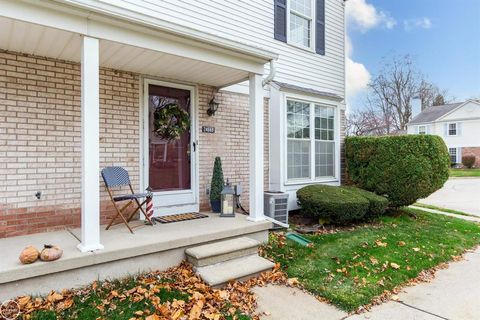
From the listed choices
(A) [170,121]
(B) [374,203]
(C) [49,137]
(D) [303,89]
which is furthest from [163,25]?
(B) [374,203]

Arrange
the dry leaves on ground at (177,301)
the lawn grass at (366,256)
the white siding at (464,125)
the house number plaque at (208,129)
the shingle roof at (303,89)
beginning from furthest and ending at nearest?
1. the white siding at (464,125)
2. the shingle roof at (303,89)
3. the house number plaque at (208,129)
4. the lawn grass at (366,256)
5. the dry leaves on ground at (177,301)

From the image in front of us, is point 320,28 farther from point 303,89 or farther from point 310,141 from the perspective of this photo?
point 310,141

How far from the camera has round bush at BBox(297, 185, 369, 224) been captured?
5.91 meters

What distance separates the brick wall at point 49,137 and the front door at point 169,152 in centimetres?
25

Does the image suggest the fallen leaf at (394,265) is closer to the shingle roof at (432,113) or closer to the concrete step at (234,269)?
the concrete step at (234,269)

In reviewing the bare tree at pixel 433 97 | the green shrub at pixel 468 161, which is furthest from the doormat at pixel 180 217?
the bare tree at pixel 433 97

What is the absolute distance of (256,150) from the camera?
494 centimetres

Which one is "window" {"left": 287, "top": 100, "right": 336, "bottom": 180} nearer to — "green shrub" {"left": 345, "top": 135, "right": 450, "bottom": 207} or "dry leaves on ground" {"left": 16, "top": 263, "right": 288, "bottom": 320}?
"green shrub" {"left": 345, "top": 135, "right": 450, "bottom": 207}

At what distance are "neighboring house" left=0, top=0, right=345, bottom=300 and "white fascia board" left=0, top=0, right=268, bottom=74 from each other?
1cm

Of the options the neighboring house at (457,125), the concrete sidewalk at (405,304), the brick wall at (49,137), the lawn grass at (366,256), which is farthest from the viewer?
the neighboring house at (457,125)

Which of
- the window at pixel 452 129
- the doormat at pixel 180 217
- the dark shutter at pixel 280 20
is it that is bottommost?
the doormat at pixel 180 217

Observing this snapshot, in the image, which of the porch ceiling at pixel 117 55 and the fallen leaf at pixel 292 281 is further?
the fallen leaf at pixel 292 281

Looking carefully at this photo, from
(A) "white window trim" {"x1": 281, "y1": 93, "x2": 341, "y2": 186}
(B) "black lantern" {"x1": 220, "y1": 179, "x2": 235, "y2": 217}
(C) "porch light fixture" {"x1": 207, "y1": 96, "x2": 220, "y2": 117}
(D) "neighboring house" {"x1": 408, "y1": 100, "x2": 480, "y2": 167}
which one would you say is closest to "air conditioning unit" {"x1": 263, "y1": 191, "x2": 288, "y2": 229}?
(A) "white window trim" {"x1": 281, "y1": 93, "x2": 341, "y2": 186}

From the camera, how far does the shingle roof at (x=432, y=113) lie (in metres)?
28.1
